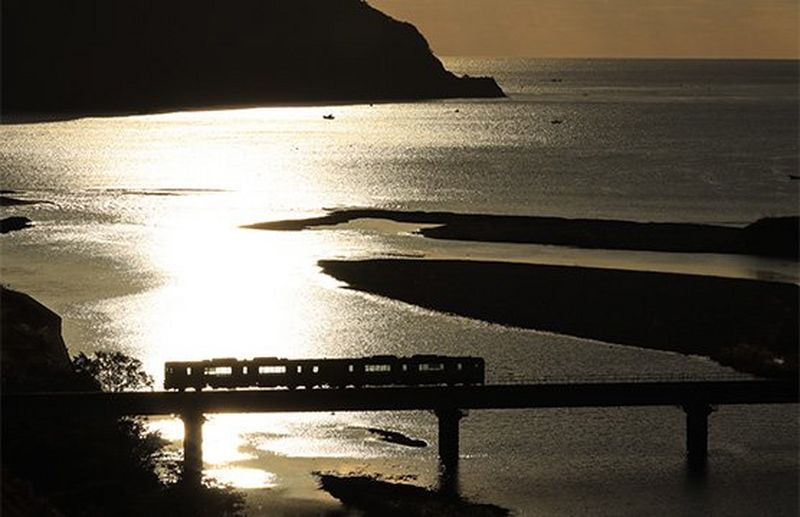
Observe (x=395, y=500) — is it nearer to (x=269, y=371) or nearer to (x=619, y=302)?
(x=269, y=371)

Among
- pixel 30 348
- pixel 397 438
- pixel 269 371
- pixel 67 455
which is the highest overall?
pixel 30 348

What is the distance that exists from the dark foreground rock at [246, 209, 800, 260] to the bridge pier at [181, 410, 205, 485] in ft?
226

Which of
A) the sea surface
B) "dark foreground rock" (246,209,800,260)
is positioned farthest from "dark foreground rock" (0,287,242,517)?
"dark foreground rock" (246,209,800,260)

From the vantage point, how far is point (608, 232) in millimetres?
135500

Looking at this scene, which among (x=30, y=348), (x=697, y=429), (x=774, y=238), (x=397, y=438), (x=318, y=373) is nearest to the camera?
(x=318, y=373)

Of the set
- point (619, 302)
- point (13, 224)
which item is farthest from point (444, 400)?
point (13, 224)

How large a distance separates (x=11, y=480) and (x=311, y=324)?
4383cm

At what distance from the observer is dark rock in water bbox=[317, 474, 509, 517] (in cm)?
5634

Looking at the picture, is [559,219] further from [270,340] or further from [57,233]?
[270,340]

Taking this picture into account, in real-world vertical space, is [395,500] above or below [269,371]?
below

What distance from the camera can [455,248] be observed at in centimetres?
12725

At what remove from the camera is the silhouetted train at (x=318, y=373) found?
207ft

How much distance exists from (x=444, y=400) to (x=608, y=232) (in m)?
74.2

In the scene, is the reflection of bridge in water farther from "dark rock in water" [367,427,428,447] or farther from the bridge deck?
"dark rock in water" [367,427,428,447]
